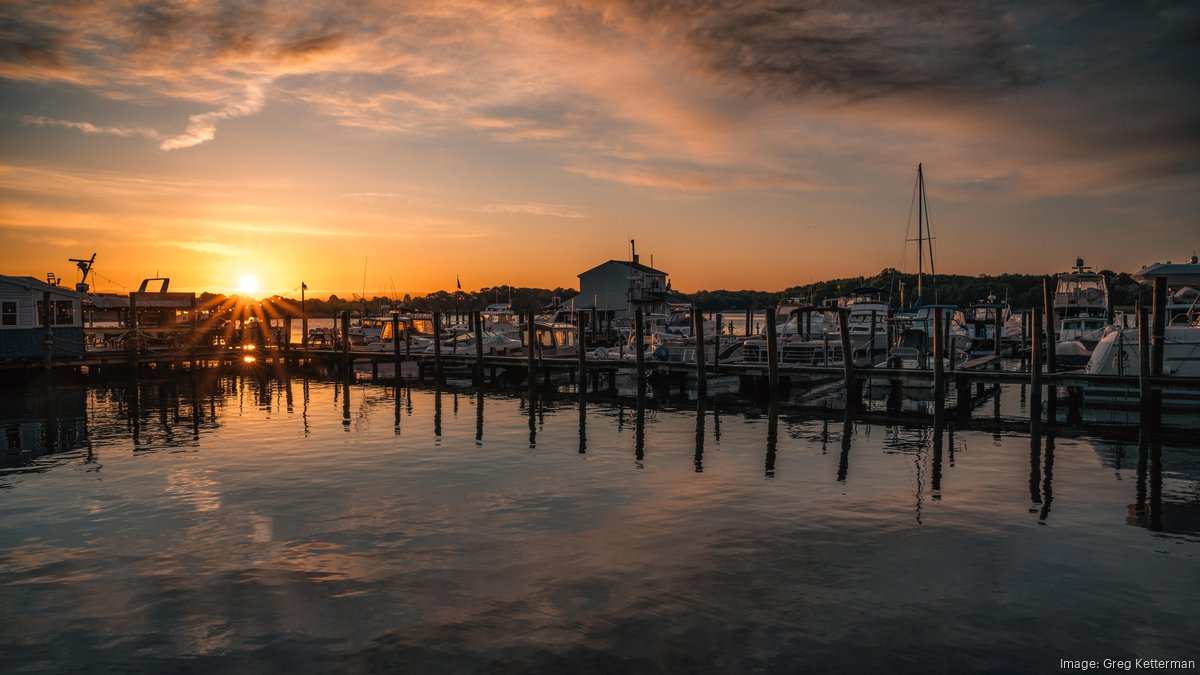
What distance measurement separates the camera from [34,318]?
40031mm

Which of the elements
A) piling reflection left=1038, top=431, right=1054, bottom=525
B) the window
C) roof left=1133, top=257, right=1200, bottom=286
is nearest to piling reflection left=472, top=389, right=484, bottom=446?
piling reflection left=1038, top=431, right=1054, bottom=525

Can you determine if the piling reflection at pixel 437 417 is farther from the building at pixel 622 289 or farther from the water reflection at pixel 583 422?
the building at pixel 622 289

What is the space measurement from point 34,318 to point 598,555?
41.5m

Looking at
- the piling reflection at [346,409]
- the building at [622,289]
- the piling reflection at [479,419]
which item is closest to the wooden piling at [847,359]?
the piling reflection at [479,419]

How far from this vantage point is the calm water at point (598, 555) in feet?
29.6

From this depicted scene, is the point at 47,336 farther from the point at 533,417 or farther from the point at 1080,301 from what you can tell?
the point at 1080,301

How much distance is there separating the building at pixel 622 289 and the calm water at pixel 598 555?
5620 centimetres

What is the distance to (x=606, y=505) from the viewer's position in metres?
15.4

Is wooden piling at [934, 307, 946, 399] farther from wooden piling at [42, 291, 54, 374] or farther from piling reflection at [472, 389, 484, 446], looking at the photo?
wooden piling at [42, 291, 54, 374]

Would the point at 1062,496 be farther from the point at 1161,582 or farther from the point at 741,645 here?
the point at 741,645

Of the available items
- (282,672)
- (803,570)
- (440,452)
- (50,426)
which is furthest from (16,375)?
(803,570)

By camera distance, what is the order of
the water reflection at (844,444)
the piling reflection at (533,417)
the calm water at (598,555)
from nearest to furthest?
the calm water at (598,555) < the water reflection at (844,444) < the piling reflection at (533,417)

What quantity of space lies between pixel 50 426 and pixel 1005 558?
30053mm

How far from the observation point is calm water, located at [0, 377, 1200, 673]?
9.01 m
